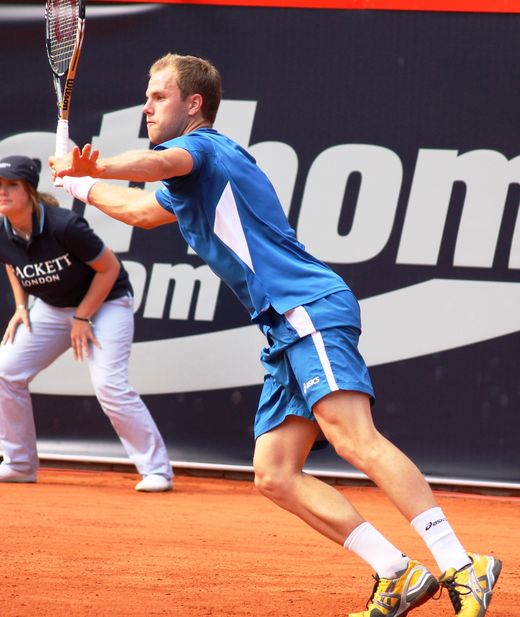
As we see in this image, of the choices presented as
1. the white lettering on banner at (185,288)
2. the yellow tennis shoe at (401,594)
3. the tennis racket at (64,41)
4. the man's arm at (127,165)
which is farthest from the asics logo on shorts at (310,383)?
the white lettering on banner at (185,288)

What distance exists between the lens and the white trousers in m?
6.48

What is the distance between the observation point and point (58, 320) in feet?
21.5

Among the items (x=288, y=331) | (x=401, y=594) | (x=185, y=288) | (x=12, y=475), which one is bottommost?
(x=12, y=475)

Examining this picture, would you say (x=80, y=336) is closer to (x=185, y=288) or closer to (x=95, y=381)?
(x=95, y=381)

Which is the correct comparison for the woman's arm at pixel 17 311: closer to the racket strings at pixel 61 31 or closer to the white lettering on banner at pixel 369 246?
the white lettering on banner at pixel 369 246

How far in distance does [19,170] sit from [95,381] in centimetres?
126

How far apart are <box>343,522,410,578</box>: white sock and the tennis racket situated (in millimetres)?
1668

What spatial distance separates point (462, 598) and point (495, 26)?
4.25 metres

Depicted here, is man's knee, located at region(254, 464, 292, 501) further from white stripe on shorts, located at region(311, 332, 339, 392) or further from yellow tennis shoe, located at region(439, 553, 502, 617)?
yellow tennis shoe, located at region(439, 553, 502, 617)

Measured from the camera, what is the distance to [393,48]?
675 cm

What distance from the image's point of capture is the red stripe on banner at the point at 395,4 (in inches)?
260

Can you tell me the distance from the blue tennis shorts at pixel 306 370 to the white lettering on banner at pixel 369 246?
10.7ft

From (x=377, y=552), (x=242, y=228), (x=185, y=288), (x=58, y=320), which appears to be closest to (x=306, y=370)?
(x=242, y=228)

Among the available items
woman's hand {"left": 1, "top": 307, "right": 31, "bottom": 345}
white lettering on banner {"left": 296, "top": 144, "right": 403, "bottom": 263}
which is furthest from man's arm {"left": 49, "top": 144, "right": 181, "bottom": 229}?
white lettering on banner {"left": 296, "top": 144, "right": 403, "bottom": 263}
